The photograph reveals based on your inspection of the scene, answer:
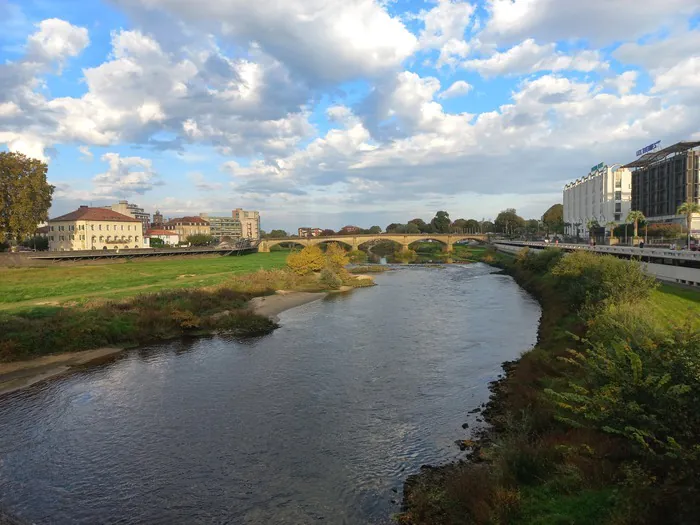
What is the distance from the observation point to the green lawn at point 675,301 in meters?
27.2

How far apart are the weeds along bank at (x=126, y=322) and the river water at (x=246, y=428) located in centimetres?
289

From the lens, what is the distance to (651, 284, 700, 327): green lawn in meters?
27.2

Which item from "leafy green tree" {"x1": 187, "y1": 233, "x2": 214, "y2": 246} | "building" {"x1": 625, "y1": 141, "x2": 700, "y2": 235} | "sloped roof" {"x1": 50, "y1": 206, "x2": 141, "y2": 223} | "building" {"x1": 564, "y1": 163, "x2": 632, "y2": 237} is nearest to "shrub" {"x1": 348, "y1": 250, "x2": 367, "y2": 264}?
"leafy green tree" {"x1": 187, "y1": 233, "x2": 214, "y2": 246}

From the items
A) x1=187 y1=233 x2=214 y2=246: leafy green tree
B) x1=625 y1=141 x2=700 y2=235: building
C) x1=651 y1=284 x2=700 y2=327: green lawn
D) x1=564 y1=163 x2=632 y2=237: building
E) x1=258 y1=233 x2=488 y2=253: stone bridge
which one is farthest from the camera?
x1=187 y1=233 x2=214 y2=246: leafy green tree

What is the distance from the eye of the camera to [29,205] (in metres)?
73.4

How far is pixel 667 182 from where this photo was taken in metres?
108

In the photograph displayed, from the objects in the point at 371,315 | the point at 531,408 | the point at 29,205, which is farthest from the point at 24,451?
the point at 29,205

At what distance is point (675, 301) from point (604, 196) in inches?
4125

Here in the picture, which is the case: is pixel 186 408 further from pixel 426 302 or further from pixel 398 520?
pixel 426 302

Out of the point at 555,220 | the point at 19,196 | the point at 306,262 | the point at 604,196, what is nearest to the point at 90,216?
the point at 19,196

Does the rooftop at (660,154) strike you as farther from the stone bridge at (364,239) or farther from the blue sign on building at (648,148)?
the stone bridge at (364,239)

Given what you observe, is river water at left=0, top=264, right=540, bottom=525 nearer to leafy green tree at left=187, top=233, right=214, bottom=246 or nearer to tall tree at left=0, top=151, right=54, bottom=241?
tall tree at left=0, top=151, right=54, bottom=241

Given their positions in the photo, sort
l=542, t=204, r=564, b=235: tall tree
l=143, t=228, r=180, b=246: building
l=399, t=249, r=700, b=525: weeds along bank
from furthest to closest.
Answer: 1. l=143, t=228, r=180, b=246: building
2. l=542, t=204, r=564, b=235: tall tree
3. l=399, t=249, r=700, b=525: weeds along bank

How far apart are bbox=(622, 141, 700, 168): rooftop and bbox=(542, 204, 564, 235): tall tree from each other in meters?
40.4
